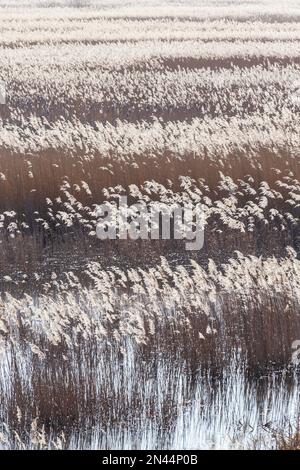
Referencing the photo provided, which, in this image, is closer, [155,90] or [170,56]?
[155,90]

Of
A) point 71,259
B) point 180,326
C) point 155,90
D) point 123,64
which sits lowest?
point 180,326

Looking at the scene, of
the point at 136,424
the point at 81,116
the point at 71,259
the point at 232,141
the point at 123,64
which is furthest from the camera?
the point at 123,64

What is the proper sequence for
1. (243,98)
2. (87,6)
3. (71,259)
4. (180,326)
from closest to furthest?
1. (180,326)
2. (71,259)
3. (243,98)
4. (87,6)

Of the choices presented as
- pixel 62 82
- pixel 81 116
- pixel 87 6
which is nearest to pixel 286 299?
pixel 81 116

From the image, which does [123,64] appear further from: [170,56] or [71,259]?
[71,259]

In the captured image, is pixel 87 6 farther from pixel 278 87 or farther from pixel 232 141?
pixel 232 141

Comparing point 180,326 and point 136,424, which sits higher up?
point 180,326

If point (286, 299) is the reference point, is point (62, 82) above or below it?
above

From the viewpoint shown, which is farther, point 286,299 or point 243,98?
point 243,98

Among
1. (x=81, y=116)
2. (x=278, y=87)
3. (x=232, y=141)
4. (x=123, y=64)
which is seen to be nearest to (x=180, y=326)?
(x=232, y=141)
